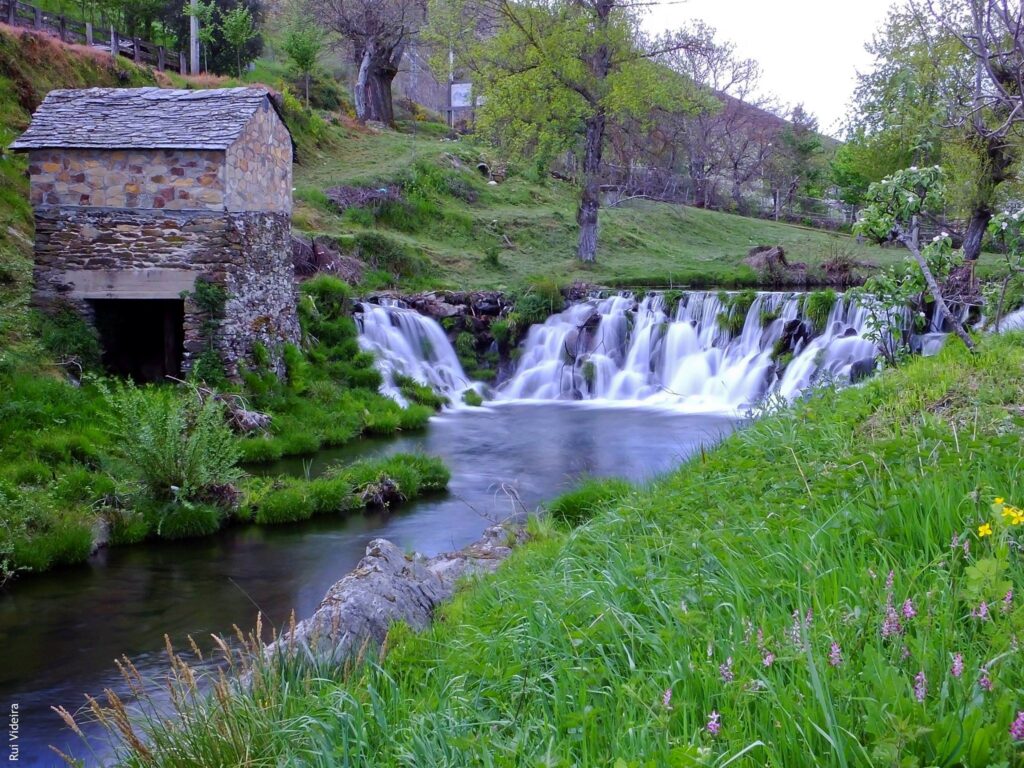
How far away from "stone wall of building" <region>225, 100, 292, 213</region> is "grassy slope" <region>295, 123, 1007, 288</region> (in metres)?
6.68

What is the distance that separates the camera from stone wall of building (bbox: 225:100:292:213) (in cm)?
1389

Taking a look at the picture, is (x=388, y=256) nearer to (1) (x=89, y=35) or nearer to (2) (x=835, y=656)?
(1) (x=89, y=35)

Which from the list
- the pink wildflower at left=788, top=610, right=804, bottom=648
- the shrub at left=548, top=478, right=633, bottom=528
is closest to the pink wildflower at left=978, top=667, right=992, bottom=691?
the pink wildflower at left=788, top=610, right=804, bottom=648

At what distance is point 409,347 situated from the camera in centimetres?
1858

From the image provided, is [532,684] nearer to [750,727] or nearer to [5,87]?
[750,727]

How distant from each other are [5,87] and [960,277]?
878 inches

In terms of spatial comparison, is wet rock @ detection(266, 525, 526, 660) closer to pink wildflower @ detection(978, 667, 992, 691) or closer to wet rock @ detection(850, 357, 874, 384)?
pink wildflower @ detection(978, 667, 992, 691)

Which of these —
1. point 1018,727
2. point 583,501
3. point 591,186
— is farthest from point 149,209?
point 591,186

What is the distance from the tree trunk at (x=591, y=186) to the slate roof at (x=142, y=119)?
484 inches

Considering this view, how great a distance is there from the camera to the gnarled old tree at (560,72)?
24031 millimetres

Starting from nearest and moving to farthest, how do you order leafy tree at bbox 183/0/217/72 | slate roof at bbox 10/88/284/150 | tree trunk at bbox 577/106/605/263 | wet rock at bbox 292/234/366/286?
slate roof at bbox 10/88/284/150
wet rock at bbox 292/234/366/286
tree trunk at bbox 577/106/605/263
leafy tree at bbox 183/0/217/72

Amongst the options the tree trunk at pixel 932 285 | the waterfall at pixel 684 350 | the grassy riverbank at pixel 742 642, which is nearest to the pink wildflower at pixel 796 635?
the grassy riverbank at pixel 742 642

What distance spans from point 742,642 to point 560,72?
23459 millimetres

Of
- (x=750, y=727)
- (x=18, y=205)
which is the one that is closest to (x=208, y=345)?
(x=18, y=205)
